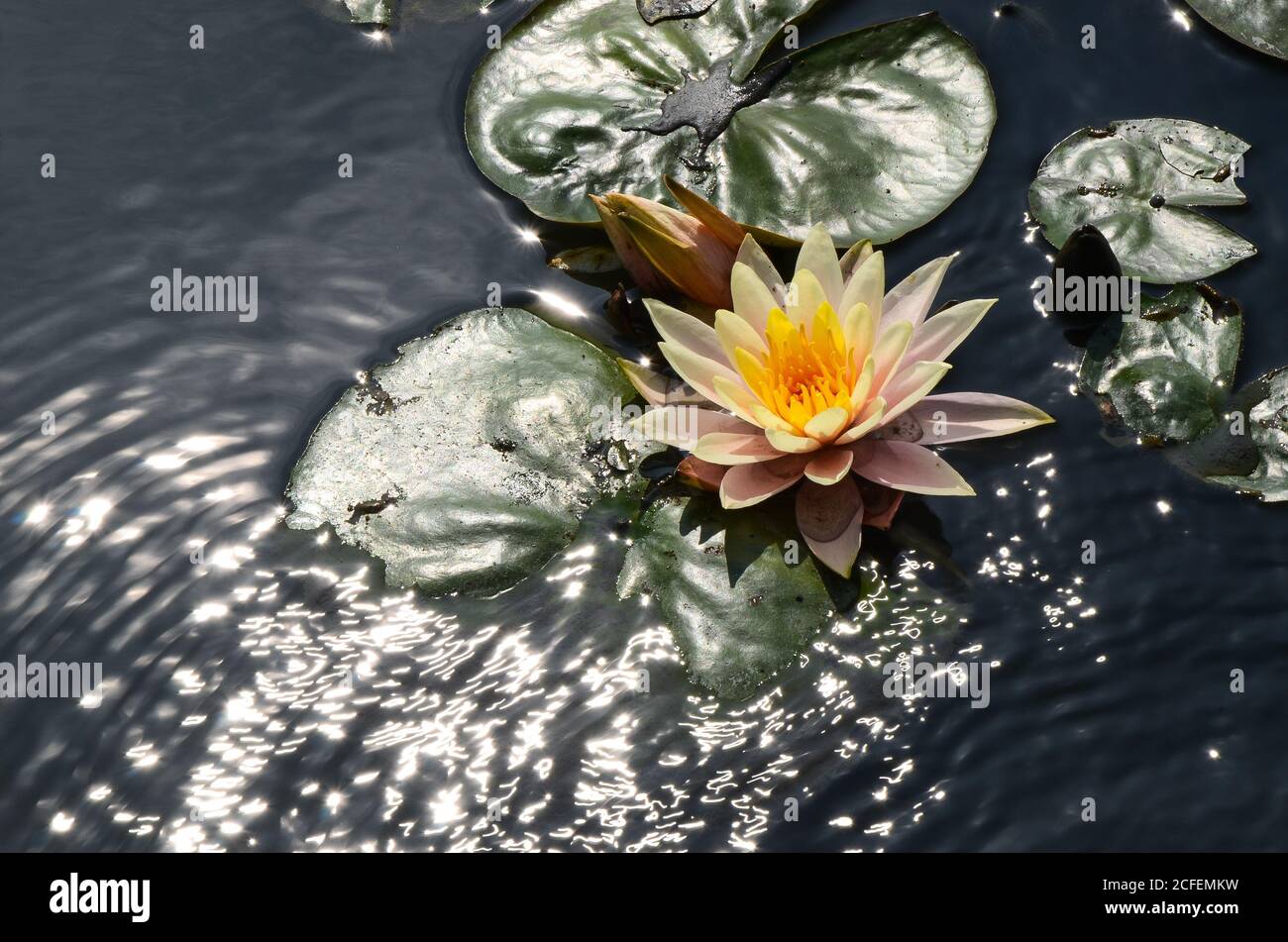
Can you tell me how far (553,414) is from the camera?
3.68 m

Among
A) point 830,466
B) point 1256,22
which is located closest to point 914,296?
point 830,466

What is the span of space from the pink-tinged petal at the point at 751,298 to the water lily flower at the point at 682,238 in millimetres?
Answer: 194

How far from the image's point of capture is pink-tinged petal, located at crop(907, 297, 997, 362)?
350cm

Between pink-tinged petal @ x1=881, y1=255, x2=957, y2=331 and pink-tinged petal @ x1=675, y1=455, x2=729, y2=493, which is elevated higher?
pink-tinged petal @ x1=881, y1=255, x2=957, y2=331

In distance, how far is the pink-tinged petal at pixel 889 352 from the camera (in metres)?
3.37

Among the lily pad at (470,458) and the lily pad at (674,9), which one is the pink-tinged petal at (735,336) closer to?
the lily pad at (470,458)

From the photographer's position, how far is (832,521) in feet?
11.3

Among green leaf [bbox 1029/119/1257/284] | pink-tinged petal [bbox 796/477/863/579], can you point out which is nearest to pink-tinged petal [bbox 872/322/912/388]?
pink-tinged petal [bbox 796/477/863/579]

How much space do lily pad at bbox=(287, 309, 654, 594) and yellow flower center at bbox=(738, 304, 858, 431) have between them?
520mm

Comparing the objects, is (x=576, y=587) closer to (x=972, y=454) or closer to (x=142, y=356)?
(x=972, y=454)

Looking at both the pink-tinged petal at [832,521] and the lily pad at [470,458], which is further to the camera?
the lily pad at [470,458]

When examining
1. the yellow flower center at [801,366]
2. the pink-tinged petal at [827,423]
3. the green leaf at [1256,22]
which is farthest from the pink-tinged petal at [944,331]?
the green leaf at [1256,22]

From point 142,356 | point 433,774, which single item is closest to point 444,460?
point 433,774

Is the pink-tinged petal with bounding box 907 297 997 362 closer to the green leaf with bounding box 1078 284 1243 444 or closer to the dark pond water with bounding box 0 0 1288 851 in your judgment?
the dark pond water with bounding box 0 0 1288 851
